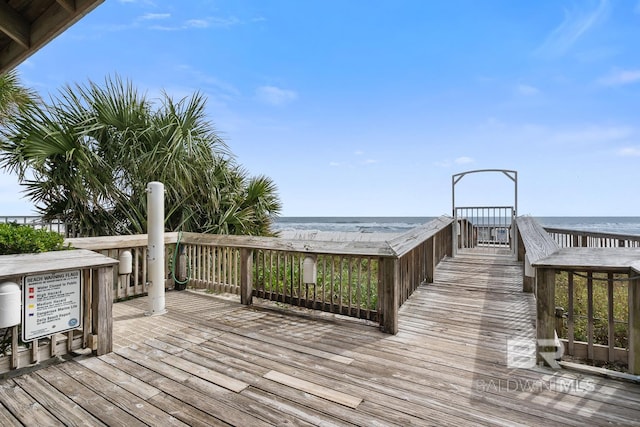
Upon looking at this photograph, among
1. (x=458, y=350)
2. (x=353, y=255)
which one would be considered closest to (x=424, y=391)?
(x=458, y=350)

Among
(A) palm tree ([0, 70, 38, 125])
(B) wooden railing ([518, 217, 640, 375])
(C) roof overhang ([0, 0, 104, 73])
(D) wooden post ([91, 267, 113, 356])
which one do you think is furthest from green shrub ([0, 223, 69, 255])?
(B) wooden railing ([518, 217, 640, 375])

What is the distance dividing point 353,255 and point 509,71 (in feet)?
26.3

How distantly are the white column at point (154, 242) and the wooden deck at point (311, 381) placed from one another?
29 centimetres

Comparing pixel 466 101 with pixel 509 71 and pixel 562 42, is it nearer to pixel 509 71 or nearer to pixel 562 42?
pixel 509 71

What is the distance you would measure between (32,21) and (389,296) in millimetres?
3708

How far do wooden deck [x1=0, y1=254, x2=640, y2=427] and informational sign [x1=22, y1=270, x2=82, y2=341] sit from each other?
30cm

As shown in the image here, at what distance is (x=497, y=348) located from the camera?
2.47 meters

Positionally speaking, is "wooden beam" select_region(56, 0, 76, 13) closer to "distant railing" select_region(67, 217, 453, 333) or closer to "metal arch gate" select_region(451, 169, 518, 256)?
"distant railing" select_region(67, 217, 453, 333)

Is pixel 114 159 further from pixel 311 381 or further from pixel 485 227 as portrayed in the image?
pixel 485 227

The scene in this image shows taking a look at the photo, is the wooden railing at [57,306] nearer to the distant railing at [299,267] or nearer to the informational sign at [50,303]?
the informational sign at [50,303]

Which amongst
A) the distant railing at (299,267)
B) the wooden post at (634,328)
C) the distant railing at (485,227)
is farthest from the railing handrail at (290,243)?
the distant railing at (485,227)

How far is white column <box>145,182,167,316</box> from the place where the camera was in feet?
11.1

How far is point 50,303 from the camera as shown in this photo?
2.17 m

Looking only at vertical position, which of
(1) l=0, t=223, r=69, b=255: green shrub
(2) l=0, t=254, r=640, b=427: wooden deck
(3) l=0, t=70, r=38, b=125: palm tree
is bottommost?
(2) l=0, t=254, r=640, b=427: wooden deck
